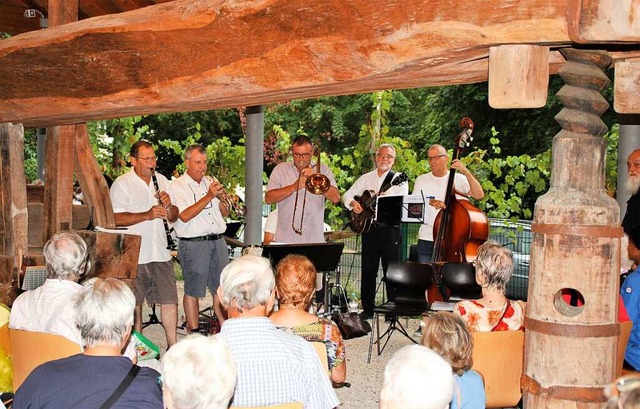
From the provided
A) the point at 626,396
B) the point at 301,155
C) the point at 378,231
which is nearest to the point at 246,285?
the point at 626,396

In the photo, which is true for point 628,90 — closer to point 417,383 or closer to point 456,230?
point 417,383

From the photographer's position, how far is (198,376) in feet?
7.57

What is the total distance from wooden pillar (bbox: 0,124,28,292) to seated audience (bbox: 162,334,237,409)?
159 inches

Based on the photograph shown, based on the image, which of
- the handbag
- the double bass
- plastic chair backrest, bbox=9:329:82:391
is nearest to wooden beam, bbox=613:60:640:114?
plastic chair backrest, bbox=9:329:82:391

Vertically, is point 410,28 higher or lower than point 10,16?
lower

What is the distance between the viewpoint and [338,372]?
12.4ft

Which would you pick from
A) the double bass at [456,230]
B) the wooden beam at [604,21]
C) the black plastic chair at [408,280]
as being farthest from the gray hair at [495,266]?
the double bass at [456,230]

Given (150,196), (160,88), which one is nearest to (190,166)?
(150,196)

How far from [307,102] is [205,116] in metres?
2.24

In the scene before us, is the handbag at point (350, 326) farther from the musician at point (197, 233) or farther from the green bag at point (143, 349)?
the green bag at point (143, 349)

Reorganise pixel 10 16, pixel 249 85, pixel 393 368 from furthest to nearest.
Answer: pixel 10 16 < pixel 249 85 < pixel 393 368

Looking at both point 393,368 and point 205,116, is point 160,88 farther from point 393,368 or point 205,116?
point 205,116

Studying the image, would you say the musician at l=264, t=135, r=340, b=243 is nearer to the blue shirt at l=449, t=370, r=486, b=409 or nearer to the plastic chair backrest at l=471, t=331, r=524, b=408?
the plastic chair backrest at l=471, t=331, r=524, b=408

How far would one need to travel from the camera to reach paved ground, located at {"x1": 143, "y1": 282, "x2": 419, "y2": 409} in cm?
552
